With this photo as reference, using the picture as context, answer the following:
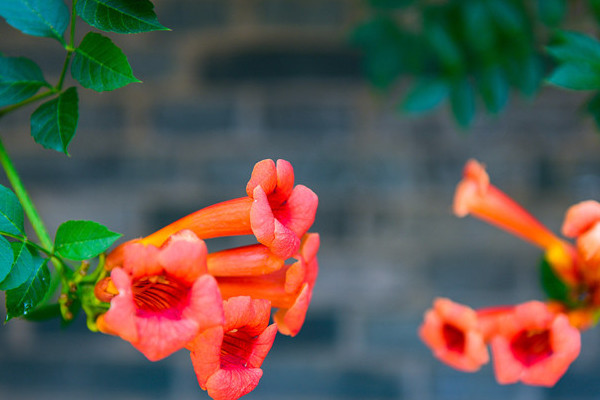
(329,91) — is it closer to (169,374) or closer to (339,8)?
(339,8)

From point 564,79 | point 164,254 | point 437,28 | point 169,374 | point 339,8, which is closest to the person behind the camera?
point 164,254

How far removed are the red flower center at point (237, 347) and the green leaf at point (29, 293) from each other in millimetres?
168

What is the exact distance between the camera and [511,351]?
2.38ft

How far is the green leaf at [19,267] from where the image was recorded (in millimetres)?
470

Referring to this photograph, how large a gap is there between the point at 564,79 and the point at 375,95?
80 centimetres

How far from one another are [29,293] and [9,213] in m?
0.07

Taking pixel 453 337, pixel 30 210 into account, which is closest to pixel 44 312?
pixel 30 210

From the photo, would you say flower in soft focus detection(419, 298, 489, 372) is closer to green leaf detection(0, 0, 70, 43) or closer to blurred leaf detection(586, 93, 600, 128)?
blurred leaf detection(586, 93, 600, 128)

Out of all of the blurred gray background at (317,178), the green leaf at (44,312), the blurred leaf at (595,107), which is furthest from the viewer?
the blurred gray background at (317,178)

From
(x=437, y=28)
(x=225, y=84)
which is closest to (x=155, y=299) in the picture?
(x=437, y=28)

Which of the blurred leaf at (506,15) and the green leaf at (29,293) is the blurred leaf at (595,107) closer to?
the blurred leaf at (506,15)

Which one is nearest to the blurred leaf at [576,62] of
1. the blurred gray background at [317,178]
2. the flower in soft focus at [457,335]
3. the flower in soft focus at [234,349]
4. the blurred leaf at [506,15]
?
the blurred leaf at [506,15]

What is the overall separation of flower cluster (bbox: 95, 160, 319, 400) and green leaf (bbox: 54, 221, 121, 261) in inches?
1.0

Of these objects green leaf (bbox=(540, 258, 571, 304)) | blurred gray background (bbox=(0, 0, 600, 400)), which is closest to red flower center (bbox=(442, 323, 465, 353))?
green leaf (bbox=(540, 258, 571, 304))
